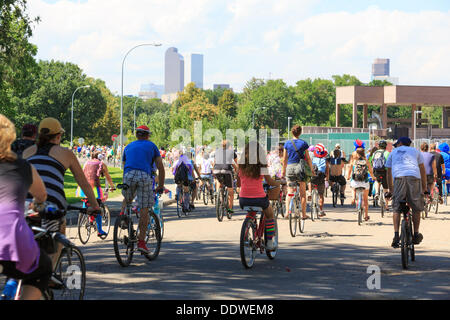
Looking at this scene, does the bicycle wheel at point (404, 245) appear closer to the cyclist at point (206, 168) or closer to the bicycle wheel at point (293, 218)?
the bicycle wheel at point (293, 218)

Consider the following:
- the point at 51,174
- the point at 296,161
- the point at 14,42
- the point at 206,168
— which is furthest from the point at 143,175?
the point at 14,42

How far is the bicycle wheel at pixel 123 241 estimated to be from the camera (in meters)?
9.06

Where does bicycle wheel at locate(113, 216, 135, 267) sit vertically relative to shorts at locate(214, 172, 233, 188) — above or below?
below

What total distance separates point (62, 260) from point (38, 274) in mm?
1265

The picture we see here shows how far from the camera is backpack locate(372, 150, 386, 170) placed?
56.7ft

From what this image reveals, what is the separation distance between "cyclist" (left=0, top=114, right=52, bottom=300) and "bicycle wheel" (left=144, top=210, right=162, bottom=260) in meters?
5.44

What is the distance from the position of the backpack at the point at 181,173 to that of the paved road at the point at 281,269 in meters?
3.64

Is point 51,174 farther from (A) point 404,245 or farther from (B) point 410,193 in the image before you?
(B) point 410,193

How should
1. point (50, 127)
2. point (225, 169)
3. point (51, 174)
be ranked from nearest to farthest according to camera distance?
point (51, 174), point (50, 127), point (225, 169)

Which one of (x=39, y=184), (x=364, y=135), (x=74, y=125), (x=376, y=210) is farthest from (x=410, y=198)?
(x=74, y=125)

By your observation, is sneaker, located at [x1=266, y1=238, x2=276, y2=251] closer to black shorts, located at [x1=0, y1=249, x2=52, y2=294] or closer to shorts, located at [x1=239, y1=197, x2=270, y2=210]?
shorts, located at [x1=239, y1=197, x2=270, y2=210]

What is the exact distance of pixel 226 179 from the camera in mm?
16922

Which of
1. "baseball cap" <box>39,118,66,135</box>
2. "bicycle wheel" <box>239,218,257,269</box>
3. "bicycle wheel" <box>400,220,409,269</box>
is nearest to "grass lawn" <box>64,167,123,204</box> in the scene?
"bicycle wheel" <box>239,218,257,269</box>
